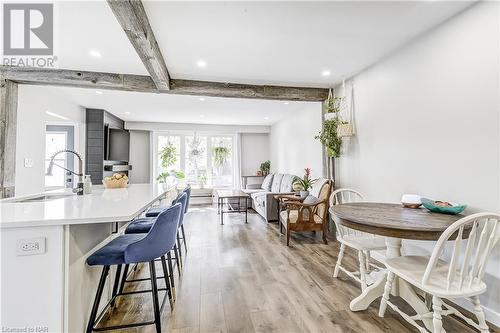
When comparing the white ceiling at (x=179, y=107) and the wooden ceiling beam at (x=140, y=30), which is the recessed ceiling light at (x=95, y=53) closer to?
the wooden ceiling beam at (x=140, y=30)

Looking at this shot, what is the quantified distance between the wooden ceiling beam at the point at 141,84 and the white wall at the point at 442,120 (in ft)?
3.89

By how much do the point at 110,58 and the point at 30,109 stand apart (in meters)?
1.92

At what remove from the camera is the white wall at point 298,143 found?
4945 millimetres

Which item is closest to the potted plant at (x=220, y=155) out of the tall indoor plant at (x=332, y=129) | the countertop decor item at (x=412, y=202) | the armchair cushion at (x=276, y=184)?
the armchair cushion at (x=276, y=184)

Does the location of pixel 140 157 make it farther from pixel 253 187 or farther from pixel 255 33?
pixel 255 33

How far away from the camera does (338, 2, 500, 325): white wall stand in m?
1.91

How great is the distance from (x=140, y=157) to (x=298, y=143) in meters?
4.79

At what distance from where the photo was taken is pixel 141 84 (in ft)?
11.9

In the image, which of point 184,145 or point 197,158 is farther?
point 197,158

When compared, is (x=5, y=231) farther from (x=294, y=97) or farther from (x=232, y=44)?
(x=294, y=97)

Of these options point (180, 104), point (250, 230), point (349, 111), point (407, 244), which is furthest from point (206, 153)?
point (407, 244)

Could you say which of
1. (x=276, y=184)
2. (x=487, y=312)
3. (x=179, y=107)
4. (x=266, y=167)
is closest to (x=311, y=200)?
(x=276, y=184)

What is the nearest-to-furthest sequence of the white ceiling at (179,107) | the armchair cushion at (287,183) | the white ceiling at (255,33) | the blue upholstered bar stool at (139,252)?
the blue upholstered bar stool at (139,252) < the white ceiling at (255,33) < the white ceiling at (179,107) < the armchair cushion at (287,183)

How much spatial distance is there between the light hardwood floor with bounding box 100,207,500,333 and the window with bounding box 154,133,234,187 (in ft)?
13.9
